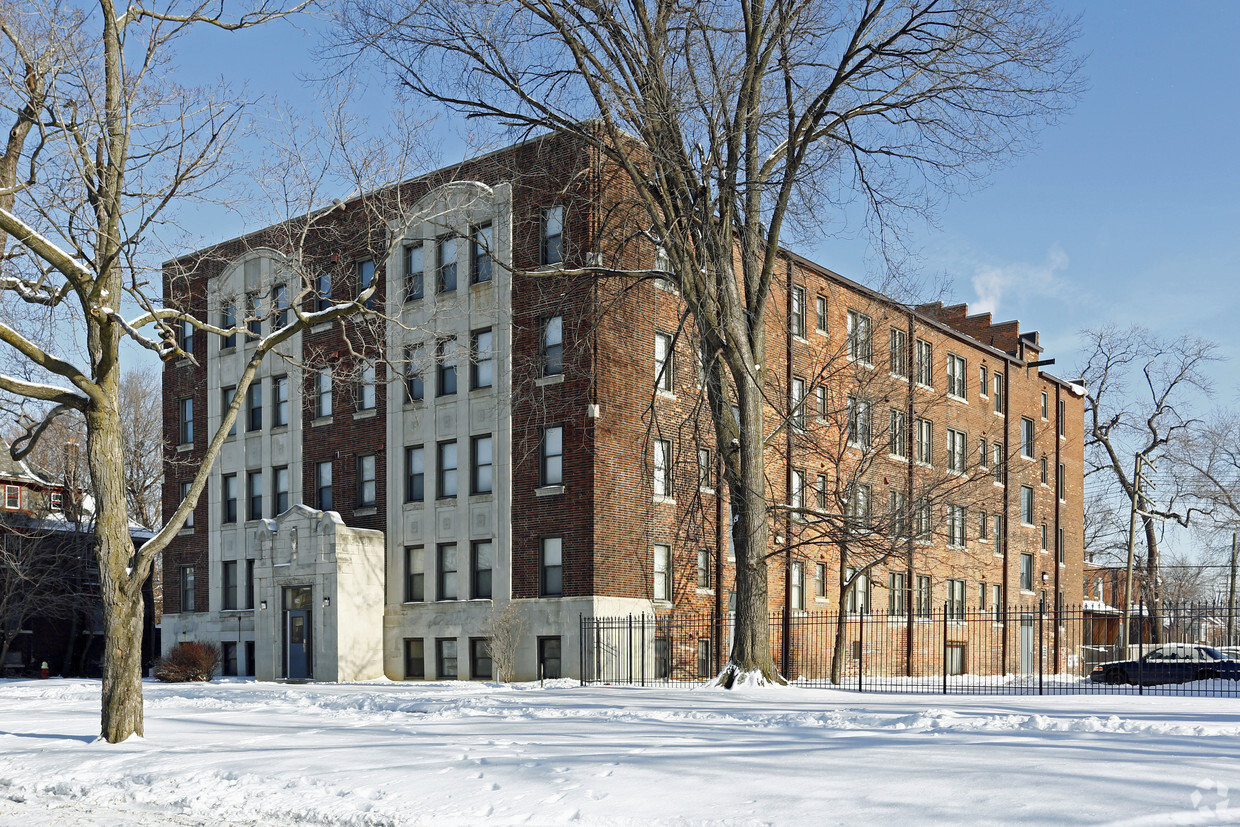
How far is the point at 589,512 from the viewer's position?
1251 inches

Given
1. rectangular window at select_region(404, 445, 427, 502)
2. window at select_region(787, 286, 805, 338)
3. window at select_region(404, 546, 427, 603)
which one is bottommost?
window at select_region(404, 546, 427, 603)

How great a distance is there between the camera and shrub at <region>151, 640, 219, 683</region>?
119ft

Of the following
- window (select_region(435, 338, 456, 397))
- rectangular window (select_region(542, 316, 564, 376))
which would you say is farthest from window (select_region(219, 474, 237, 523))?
rectangular window (select_region(542, 316, 564, 376))

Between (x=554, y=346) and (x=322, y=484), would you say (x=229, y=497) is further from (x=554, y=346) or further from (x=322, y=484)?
(x=554, y=346)

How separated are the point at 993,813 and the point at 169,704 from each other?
61.1 ft

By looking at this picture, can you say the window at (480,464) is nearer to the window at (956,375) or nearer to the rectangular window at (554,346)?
the rectangular window at (554,346)

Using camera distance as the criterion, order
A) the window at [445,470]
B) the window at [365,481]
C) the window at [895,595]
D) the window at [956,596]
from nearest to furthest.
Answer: the window at [445,470] < the window at [365,481] < the window at [895,595] < the window at [956,596]

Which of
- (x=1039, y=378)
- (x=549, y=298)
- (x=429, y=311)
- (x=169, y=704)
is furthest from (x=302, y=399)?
(x=1039, y=378)

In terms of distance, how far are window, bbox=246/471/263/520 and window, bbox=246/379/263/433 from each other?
1632mm

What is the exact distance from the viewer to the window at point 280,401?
4119 centimetres

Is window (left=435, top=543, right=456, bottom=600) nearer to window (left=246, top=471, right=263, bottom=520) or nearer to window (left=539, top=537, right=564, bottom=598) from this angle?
window (left=539, top=537, right=564, bottom=598)

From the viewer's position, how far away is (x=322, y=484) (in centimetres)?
3962

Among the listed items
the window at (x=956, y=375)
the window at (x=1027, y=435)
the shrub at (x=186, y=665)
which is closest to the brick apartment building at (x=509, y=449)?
the window at (x=956, y=375)

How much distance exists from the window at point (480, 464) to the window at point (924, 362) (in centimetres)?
1742
